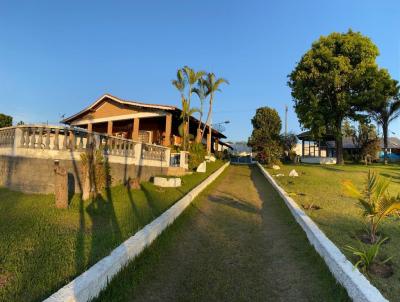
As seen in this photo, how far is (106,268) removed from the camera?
166 inches

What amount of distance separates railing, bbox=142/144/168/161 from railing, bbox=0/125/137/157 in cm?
253

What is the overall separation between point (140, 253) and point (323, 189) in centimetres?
939

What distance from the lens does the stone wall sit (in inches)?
390

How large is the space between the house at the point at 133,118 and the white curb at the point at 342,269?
16296 millimetres

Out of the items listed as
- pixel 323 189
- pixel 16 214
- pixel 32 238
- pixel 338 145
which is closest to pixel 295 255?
pixel 32 238

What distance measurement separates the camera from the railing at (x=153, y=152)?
14148mm

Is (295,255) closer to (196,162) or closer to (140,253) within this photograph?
(140,253)

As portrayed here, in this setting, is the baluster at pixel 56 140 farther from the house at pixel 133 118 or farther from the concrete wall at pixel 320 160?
the concrete wall at pixel 320 160

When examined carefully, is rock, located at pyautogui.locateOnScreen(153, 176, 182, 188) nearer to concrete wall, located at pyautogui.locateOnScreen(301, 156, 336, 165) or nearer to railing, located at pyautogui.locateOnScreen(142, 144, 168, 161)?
railing, located at pyautogui.locateOnScreen(142, 144, 168, 161)

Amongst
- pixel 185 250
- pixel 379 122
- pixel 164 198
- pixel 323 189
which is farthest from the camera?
pixel 379 122

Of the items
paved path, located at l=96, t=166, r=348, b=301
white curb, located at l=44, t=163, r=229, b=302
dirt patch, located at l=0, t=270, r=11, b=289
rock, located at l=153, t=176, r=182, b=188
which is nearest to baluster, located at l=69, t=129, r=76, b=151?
rock, located at l=153, t=176, r=182, b=188

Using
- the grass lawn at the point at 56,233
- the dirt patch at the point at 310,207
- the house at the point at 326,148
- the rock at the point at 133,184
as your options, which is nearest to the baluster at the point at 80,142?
the grass lawn at the point at 56,233

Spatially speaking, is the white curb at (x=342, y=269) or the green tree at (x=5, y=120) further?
the green tree at (x=5, y=120)

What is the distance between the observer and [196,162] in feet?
64.7
